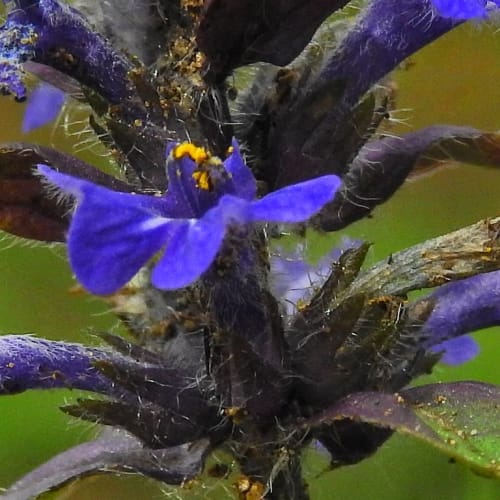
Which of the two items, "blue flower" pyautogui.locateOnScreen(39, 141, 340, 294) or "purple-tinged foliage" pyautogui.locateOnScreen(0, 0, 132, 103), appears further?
"purple-tinged foliage" pyautogui.locateOnScreen(0, 0, 132, 103)

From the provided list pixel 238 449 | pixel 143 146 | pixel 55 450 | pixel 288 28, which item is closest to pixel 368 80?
pixel 288 28

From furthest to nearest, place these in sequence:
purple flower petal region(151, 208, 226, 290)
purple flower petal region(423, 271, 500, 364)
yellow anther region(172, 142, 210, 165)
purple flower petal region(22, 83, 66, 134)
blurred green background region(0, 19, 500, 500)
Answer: blurred green background region(0, 19, 500, 500) < purple flower petal region(22, 83, 66, 134) < purple flower petal region(423, 271, 500, 364) < yellow anther region(172, 142, 210, 165) < purple flower petal region(151, 208, 226, 290)

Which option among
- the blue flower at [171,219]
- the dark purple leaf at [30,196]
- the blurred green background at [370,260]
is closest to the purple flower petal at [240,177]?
the blue flower at [171,219]

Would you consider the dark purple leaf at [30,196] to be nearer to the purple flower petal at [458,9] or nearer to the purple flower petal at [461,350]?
the purple flower petal at [458,9]

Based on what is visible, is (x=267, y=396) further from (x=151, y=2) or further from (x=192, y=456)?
(x=151, y=2)

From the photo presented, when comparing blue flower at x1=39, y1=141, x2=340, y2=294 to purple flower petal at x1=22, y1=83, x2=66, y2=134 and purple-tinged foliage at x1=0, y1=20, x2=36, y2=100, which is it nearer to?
purple-tinged foliage at x1=0, y1=20, x2=36, y2=100

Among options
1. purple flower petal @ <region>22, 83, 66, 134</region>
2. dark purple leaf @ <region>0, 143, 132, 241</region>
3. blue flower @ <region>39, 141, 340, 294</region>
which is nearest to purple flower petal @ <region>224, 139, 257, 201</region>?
blue flower @ <region>39, 141, 340, 294</region>
